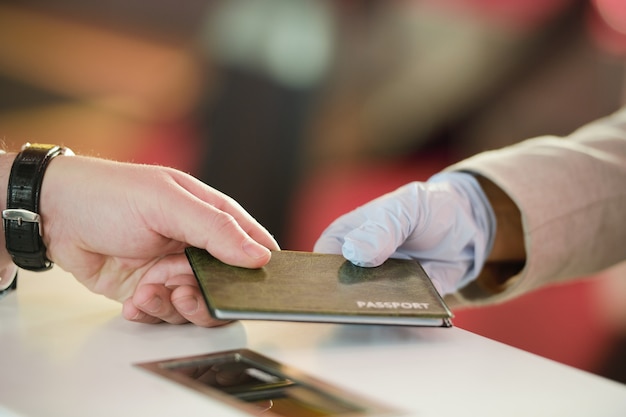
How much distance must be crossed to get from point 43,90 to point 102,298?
7.50ft

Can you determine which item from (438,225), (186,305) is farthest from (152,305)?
(438,225)

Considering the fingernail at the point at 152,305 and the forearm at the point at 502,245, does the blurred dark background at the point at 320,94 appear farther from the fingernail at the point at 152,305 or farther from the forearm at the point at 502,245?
the fingernail at the point at 152,305

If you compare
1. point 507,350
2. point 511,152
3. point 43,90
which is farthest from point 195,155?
point 507,350

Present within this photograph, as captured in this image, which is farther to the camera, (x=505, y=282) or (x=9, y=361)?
(x=505, y=282)

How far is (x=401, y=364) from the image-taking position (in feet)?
2.20

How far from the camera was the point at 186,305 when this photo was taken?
765 mm

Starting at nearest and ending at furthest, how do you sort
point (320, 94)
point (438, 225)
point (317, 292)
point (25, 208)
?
1. point (317, 292)
2. point (25, 208)
3. point (438, 225)
4. point (320, 94)

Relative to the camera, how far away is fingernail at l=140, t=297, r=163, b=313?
0.75 meters

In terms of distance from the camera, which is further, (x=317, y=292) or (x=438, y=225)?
(x=438, y=225)

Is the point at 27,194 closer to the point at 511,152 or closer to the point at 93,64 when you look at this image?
the point at 511,152

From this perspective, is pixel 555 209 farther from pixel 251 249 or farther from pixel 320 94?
pixel 320 94

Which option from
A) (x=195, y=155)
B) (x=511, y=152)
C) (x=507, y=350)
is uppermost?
(x=511, y=152)

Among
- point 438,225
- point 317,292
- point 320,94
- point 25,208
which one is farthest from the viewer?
point 320,94

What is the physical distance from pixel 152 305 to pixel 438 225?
435 millimetres
